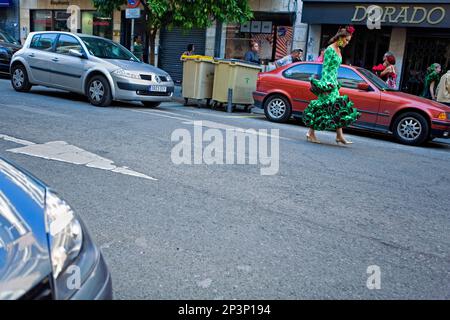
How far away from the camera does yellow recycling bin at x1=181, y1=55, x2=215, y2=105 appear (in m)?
12.5

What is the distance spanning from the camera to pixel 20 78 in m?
12.1

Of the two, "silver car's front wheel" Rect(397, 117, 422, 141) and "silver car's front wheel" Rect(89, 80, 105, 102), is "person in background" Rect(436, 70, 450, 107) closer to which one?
"silver car's front wheel" Rect(397, 117, 422, 141)

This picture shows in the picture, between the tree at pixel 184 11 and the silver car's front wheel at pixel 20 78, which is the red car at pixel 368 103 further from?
the silver car's front wheel at pixel 20 78

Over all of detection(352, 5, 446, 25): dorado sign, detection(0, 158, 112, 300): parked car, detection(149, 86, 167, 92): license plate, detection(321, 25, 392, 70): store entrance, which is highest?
detection(352, 5, 446, 25): dorado sign

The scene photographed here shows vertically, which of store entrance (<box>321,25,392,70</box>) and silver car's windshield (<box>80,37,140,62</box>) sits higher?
store entrance (<box>321,25,392,70</box>)

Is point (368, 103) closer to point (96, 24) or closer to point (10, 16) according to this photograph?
point (96, 24)

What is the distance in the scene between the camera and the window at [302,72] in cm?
1032

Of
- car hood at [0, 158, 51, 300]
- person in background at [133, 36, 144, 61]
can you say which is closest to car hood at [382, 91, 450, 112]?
car hood at [0, 158, 51, 300]

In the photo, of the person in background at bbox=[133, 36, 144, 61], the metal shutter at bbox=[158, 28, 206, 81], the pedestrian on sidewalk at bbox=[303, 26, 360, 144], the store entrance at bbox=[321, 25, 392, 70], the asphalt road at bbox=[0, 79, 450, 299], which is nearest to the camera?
the asphalt road at bbox=[0, 79, 450, 299]

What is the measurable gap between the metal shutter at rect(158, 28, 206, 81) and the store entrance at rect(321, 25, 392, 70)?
214 inches

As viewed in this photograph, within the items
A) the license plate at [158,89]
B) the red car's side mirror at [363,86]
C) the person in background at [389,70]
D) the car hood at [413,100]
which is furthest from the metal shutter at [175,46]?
the car hood at [413,100]

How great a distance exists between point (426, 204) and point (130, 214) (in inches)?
116

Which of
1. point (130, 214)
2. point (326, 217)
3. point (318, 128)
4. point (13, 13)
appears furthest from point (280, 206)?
point (13, 13)

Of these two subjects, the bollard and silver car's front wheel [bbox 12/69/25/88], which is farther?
silver car's front wheel [bbox 12/69/25/88]
